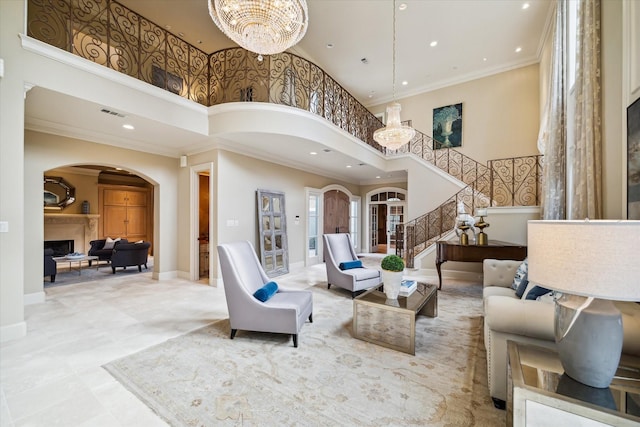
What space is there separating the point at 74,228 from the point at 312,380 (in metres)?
9.98

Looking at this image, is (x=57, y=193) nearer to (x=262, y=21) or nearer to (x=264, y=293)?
(x=264, y=293)

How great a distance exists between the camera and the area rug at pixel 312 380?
5.98 ft

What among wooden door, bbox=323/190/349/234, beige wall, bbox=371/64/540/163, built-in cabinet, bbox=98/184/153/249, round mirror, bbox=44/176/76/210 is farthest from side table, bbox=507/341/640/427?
built-in cabinet, bbox=98/184/153/249

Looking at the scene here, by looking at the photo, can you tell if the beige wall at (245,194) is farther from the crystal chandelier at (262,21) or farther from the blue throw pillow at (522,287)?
the blue throw pillow at (522,287)

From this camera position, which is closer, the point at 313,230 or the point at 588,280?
the point at 588,280

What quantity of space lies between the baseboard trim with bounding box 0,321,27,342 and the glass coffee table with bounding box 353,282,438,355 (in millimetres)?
3710

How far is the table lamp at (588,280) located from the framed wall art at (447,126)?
27.5 ft

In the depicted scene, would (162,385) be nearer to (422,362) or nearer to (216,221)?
(422,362)

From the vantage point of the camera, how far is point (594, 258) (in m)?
1.08

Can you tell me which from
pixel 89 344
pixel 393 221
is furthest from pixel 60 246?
pixel 393 221

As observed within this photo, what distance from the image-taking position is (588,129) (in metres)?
2.51

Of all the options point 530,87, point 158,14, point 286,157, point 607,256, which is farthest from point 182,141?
point 530,87

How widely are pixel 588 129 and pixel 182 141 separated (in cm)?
594

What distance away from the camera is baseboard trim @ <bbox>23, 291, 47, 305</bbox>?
13.7 feet
